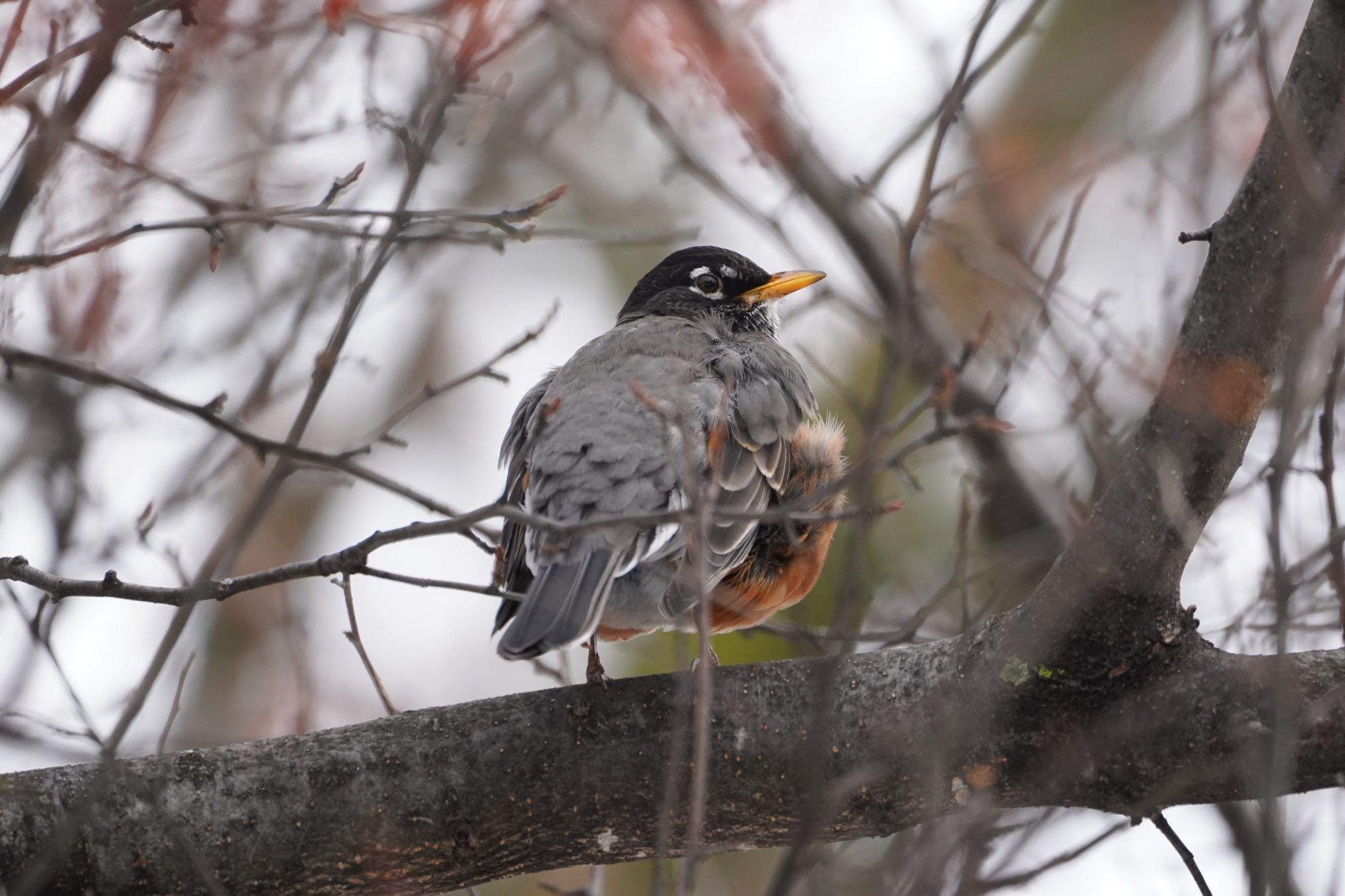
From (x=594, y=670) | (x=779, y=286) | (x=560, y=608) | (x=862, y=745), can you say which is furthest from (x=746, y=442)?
(x=779, y=286)

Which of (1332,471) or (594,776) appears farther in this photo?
(594,776)

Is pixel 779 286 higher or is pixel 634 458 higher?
pixel 779 286

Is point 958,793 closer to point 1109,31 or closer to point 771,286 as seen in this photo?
point 771,286

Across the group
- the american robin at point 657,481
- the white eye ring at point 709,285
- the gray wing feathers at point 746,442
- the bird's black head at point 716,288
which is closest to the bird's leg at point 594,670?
the american robin at point 657,481

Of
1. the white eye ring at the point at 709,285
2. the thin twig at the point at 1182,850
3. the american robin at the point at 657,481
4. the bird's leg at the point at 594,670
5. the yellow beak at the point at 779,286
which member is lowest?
the thin twig at the point at 1182,850

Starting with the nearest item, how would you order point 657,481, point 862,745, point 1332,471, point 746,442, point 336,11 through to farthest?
1. point 1332,471
2. point 862,745
3. point 336,11
4. point 657,481
5. point 746,442

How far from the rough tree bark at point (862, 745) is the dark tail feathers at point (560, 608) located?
249 mm

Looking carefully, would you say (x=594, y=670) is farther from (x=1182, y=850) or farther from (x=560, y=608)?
(x=1182, y=850)

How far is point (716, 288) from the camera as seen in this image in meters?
5.71

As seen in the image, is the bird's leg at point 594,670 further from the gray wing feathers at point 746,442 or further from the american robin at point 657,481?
the gray wing feathers at point 746,442

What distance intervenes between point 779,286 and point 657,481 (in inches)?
81.3

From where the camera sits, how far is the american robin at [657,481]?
3.24 m

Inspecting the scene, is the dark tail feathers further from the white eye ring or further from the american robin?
the white eye ring

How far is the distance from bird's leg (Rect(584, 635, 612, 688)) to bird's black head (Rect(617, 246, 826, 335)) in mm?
2139
